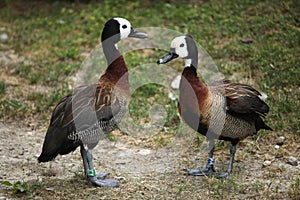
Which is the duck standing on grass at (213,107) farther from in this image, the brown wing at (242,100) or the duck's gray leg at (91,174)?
the duck's gray leg at (91,174)

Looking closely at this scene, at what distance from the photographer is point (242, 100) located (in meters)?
5.45

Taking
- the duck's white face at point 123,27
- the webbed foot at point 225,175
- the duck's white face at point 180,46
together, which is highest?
the duck's white face at point 123,27

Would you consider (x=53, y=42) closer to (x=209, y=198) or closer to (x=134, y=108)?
(x=134, y=108)

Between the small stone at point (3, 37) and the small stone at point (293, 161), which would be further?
the small stone at point (3, 37)

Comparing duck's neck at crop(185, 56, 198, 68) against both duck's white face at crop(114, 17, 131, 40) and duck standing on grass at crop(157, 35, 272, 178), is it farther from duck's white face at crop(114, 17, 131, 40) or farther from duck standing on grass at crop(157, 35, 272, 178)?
duck's white face at crop(114, 17, 131, 40)

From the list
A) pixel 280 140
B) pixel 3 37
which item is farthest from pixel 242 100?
pixel 3 37

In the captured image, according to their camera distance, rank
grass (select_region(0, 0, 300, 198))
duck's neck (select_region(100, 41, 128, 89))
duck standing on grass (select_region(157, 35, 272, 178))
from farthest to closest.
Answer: grass (select_region(0, 0, 300, 198)) < duck's neck (select_region(100, 41, 128, 89)) < duck standing on grass (select_region(157, 35, 272, 178))

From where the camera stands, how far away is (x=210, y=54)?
8.30m

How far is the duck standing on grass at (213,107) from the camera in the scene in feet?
17.6

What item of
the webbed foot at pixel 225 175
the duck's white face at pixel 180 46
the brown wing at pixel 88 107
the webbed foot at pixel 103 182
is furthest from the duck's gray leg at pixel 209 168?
the brown wing at pixel 88 107

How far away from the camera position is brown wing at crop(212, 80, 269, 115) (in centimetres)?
543

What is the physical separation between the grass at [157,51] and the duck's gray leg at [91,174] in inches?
28.0

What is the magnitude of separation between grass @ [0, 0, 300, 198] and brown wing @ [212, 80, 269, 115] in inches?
29.0

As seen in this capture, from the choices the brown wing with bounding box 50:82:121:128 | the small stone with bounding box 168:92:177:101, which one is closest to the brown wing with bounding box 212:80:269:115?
the brown wing with bounding box 50:82:121:128
